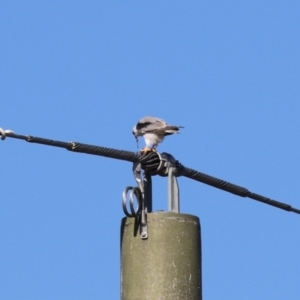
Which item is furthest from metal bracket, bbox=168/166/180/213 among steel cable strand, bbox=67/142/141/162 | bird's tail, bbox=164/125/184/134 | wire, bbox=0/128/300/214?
bird's tail, bbox=164/125/184/134

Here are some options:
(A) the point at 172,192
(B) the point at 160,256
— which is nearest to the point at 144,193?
(A) the point at 172,192

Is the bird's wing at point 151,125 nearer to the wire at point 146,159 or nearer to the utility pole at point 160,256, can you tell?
the wire at point 146,159

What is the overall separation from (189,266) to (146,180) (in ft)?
2.51

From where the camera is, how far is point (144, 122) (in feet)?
21.7

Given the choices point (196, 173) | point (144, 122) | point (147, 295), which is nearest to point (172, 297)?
point (147, 295)

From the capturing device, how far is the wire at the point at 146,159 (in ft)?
14.9

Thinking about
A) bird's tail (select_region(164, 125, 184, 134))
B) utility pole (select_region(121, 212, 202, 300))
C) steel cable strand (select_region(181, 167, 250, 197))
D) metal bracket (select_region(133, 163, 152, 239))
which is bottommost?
utility pole (select_region(121, 212, 202, 300))

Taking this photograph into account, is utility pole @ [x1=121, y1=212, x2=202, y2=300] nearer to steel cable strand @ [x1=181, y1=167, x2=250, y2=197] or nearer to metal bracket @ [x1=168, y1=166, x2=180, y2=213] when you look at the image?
metal bracket @ [x1=168, y1=166, x2=180, y2=213]

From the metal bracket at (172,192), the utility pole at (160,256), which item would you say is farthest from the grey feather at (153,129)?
the utility pole at (160,256)

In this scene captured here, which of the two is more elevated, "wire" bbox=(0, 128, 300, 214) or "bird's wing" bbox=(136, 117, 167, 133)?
"bird's wing" bbox=(136, 117, 167, 133)

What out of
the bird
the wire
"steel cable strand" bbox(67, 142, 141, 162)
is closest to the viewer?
the wire

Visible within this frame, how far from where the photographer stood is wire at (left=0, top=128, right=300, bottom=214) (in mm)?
4543

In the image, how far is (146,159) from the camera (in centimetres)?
509

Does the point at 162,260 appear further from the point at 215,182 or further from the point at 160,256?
the point at 215,182
